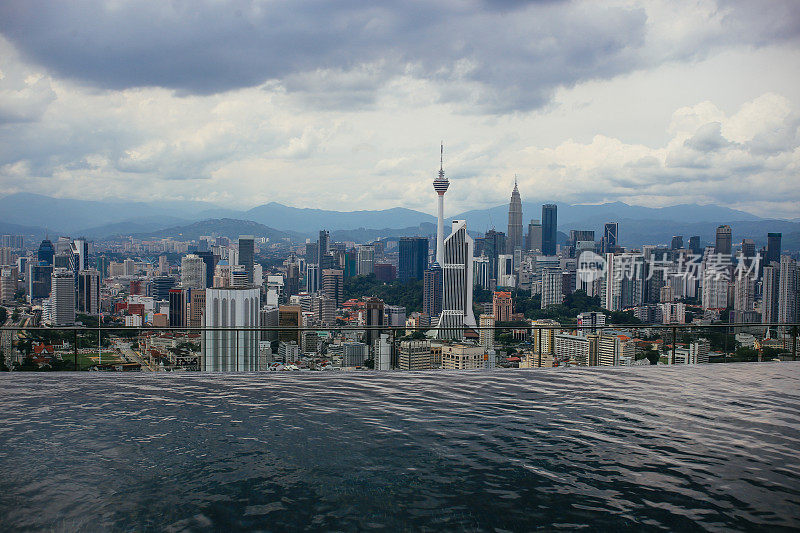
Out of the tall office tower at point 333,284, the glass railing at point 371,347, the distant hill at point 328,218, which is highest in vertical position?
the distant hill at point 328,218

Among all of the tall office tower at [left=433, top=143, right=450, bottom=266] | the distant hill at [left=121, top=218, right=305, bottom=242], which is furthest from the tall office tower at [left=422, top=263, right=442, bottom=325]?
the distant hill at [left=121, top=218, right=305, bottom=242]

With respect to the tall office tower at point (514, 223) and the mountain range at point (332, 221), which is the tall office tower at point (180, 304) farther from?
the tall office tower at point (514, 223)

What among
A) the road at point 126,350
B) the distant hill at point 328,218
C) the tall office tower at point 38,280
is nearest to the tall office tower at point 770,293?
the road at point 126,350

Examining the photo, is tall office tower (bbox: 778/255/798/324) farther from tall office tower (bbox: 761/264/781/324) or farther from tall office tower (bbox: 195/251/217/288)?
tall office tower (bbox: 195/251/217/288)

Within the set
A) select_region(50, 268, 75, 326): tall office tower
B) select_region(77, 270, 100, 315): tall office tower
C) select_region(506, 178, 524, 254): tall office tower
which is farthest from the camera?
select_region(506, 178, 524, 254): tall office tower

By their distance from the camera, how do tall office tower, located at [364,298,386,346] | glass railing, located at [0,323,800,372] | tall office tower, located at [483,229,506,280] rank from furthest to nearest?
tall office tower, located at [483,229,506,280]
tall office tower, located at [364,298,386,346]
glass railing, located at [0,323,800,372]

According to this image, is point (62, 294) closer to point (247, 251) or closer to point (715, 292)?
point (247, 251)
